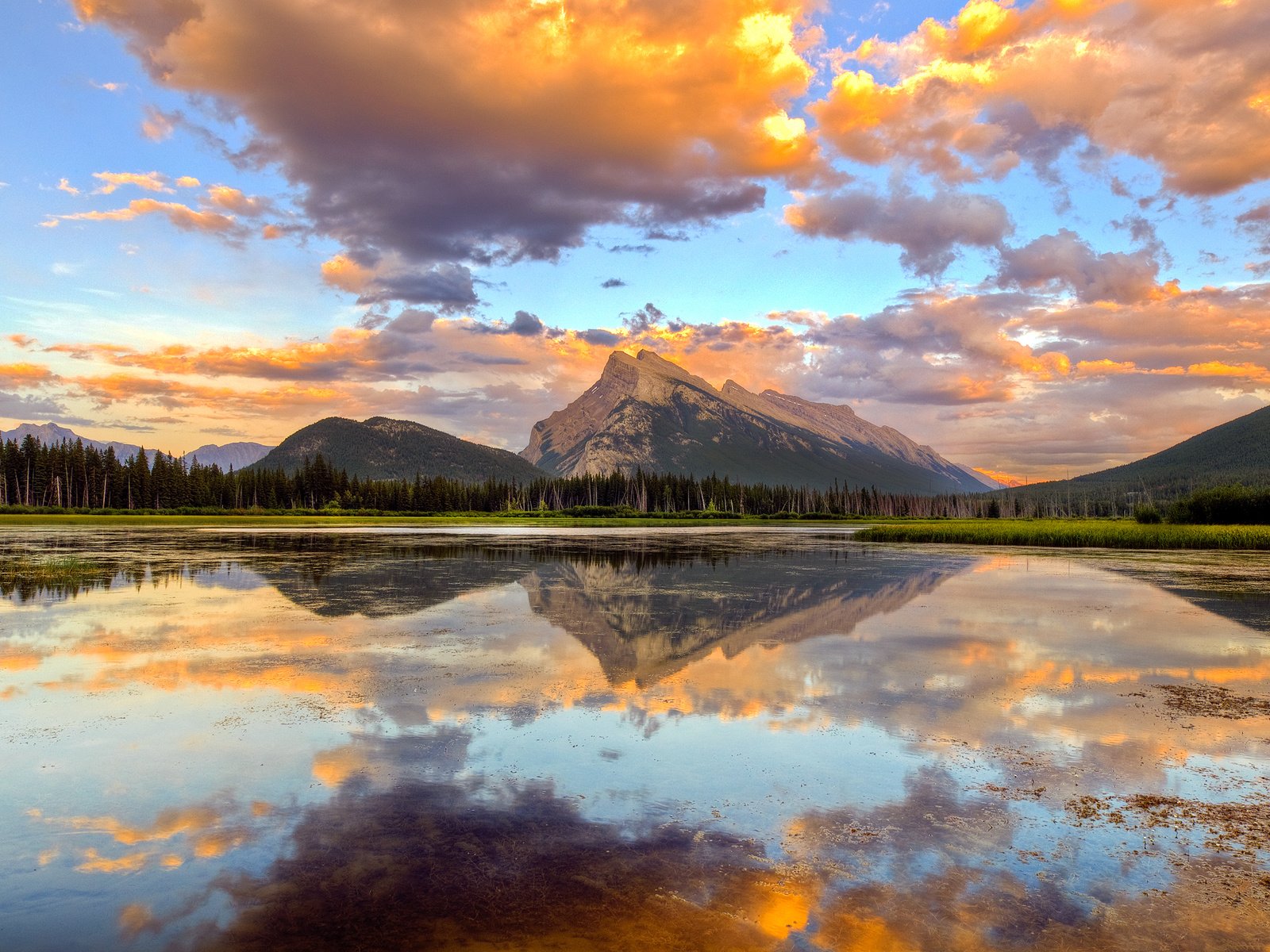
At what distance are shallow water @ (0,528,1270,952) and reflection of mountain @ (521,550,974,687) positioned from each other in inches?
11.9

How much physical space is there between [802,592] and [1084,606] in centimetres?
1043

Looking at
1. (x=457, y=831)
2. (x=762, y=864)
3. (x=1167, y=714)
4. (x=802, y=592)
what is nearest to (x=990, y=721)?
(x=1167, y=714)

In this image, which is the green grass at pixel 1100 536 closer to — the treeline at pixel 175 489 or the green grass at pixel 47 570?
the green grass at pixel 47 570

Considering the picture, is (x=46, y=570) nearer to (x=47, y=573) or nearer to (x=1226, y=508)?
(x=47, y=573)

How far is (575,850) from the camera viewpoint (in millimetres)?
7738

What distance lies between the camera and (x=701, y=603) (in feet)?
88.8

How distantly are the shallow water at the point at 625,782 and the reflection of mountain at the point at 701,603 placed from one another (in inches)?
11.9

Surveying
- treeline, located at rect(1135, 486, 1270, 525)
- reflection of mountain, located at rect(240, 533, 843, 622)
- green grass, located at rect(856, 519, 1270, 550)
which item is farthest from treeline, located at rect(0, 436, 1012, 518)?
treeline, located at rect(1135, 486, 1270, 525)

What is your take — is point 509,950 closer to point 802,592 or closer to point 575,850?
point 575,850

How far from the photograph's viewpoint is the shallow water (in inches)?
257

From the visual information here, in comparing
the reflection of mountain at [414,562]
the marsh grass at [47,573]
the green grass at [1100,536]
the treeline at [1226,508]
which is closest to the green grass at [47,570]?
the marsh grass at [47,573]

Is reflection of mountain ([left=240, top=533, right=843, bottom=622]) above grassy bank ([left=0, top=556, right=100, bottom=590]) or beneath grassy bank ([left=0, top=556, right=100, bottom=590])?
beneath

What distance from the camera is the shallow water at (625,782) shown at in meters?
6.52

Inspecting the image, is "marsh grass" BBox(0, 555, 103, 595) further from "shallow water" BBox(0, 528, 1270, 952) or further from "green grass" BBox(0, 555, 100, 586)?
"shallow water" BBox(0, 528, 1270, 952)
